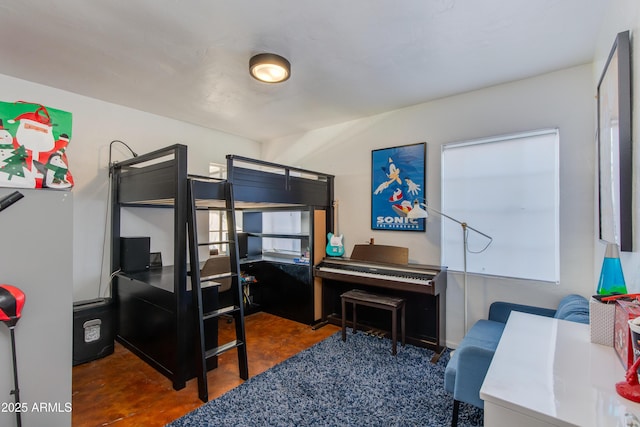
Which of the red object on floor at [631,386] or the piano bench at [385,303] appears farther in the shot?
the piano bench at [385,303]

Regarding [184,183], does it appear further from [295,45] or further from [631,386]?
[631,386]

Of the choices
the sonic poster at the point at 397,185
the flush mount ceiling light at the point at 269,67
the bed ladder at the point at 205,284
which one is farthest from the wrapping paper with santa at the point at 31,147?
the sonic poster at the point at 397,185

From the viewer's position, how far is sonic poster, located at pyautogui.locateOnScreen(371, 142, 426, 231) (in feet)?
10.8

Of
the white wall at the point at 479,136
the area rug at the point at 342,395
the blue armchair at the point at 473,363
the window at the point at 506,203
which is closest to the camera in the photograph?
the blue armchair at the point at 473,363

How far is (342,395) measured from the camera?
2.22 metres

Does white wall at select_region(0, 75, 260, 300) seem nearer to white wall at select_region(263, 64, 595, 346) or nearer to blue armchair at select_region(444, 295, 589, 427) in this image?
white wall at select_region(263, 64, 595, 346)

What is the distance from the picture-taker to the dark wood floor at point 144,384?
2.01m

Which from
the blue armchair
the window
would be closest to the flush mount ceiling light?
the window

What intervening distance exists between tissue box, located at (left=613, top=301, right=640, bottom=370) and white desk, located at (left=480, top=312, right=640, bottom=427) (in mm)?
39

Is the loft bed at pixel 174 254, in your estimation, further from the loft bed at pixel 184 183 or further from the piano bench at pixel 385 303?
the piano bench at pixel 385 303

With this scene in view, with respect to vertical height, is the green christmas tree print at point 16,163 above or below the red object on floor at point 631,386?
above

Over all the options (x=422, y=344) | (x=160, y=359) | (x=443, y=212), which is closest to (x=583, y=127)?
(x=443, y=212)

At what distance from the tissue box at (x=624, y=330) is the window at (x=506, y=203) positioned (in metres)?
1.60

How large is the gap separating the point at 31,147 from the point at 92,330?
2.02 meters
